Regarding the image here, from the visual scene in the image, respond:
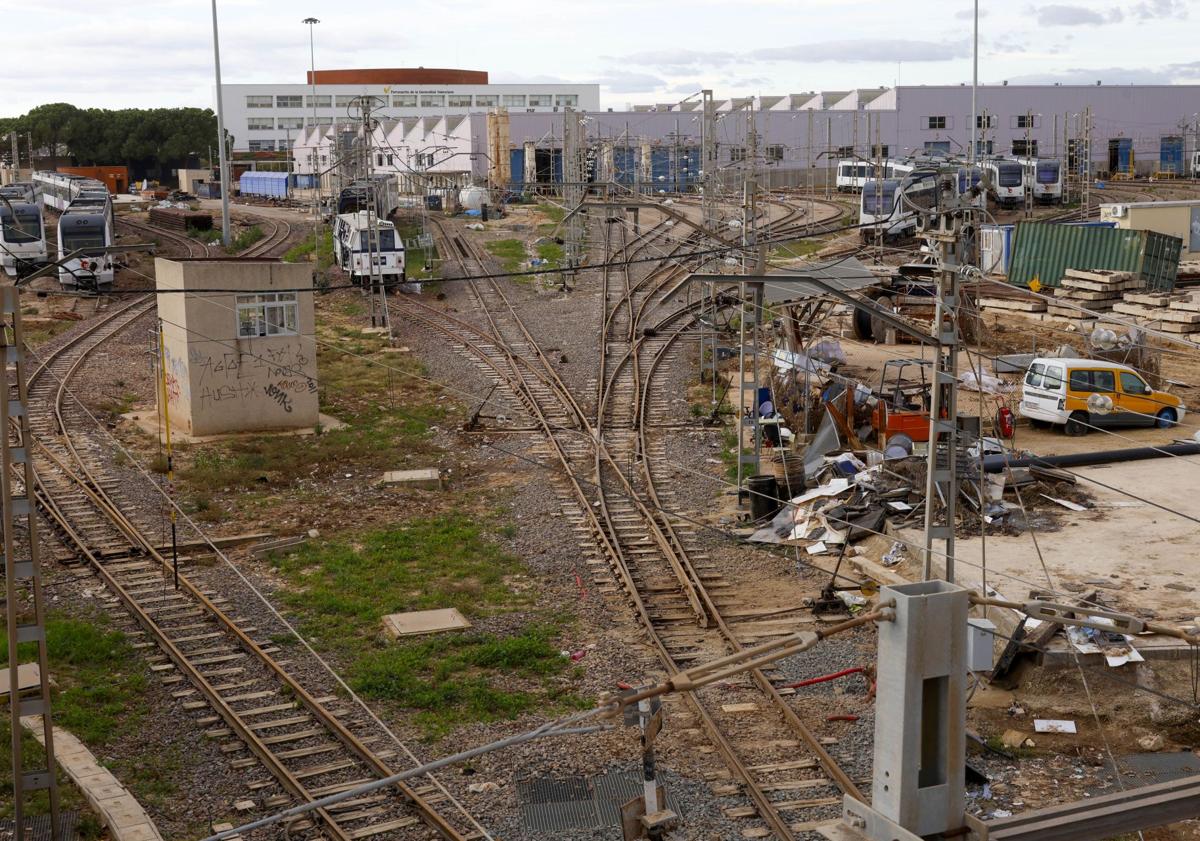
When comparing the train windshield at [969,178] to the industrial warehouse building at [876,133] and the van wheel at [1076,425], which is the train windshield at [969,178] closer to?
the van wheel at [1076,425]

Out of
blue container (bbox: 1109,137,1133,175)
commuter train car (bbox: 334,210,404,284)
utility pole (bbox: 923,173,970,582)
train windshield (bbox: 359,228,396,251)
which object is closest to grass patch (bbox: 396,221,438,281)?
commuter train car (bbox: 334,210,404,284)

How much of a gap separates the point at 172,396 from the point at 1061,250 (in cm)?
2452

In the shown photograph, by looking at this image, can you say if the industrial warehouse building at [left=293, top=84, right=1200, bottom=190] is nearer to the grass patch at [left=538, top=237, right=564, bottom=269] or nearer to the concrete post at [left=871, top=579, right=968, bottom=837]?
the grass patch at [left=538, top=237, right=564, bottom=269]

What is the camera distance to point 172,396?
Answer: 23.8 meters

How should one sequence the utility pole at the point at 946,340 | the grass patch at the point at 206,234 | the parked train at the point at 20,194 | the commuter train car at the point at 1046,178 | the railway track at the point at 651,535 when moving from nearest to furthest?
the utility pole at the point at 946,340 < the railway track at the point at 651,535 < the parked train at the point at 20,194 < the grass patch at the point at 206,234 < the commuter train car at the point at 1046,178

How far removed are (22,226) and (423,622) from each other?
107 ft

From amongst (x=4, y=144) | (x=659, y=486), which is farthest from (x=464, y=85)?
(x=659, y=486)

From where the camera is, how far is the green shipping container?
117 ft

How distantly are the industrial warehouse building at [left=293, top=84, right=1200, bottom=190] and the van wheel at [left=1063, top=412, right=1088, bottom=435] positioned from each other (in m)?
47.8

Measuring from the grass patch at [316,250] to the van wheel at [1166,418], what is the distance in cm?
2803

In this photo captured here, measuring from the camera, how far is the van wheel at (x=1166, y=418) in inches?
905

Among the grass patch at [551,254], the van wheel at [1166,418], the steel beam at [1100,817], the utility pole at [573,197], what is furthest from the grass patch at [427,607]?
the grass patch at [551,254]

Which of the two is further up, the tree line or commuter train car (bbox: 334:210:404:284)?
the tree line

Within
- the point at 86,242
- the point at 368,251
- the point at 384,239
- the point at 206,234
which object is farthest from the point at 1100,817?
the point at 206,234
